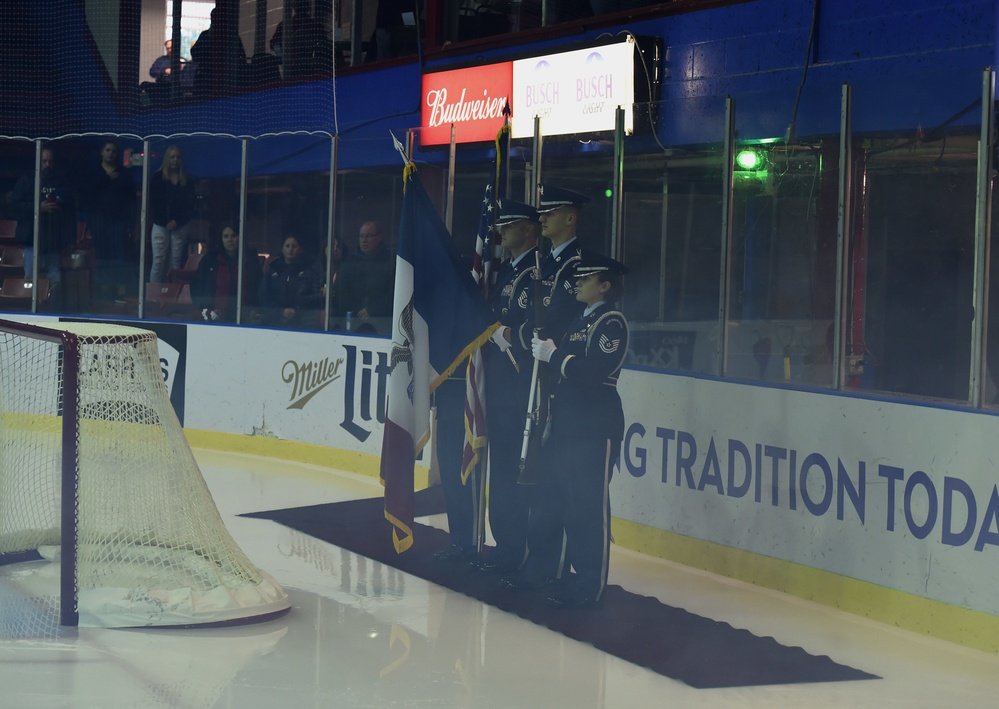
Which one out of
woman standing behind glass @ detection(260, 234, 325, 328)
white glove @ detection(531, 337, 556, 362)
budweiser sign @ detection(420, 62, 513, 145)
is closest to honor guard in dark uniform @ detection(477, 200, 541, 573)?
white glove @ detection(531, 337, 556, 362)

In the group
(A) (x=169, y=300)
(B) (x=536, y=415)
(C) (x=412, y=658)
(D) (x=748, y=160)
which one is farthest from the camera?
(A) (x=169, y=300)

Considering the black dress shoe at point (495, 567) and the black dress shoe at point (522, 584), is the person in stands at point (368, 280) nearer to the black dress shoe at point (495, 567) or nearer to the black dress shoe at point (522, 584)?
the black dress shoe at point (495, 567)

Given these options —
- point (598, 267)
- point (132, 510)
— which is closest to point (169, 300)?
point (132, 510)

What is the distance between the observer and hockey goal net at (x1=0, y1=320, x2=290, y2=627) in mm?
5027

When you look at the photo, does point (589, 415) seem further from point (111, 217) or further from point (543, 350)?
point (111, 217)

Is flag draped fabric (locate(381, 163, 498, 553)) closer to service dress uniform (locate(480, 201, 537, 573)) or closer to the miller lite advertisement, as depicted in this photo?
service dress uniform (locate(480, 201, 537, 573))

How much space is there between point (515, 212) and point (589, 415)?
1041 millimetres

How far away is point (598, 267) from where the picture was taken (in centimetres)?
534

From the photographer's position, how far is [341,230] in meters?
9.47

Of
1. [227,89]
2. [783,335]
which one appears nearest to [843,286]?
[783,335]

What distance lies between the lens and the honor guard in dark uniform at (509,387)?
5840 mm

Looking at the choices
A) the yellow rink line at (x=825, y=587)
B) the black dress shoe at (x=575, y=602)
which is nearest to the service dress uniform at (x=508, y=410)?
the black dress shoe at (x=575, y=602)

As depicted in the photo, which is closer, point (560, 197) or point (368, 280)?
point (560, 197)

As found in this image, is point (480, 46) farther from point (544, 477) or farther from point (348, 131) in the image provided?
point (544, 477)
